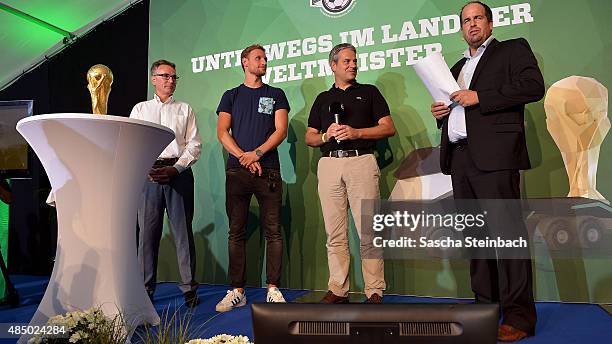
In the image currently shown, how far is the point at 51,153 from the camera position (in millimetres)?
1704

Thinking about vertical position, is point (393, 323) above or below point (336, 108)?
below

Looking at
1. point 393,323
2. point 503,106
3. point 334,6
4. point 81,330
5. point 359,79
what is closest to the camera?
point 393,323

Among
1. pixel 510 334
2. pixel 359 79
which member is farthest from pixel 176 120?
pixel 510 334

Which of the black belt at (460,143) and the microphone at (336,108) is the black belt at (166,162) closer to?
the microphone at (336,108)

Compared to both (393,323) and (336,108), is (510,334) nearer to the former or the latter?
(336,108)

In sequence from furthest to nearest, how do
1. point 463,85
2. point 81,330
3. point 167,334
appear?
1. point 463,85
2. point 81,330
3. point 167,334

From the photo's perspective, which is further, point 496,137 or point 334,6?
point 334,6

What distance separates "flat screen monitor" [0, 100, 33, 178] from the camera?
9.38ft

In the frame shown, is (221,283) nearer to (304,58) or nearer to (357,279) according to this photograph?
(357,279)

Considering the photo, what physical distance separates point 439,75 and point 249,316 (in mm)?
1573

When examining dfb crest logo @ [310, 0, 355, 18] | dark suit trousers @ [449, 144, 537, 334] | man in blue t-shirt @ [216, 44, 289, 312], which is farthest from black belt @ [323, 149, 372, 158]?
dfb crest logo @ [310, 0, 355, 18]

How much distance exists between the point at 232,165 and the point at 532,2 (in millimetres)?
2205

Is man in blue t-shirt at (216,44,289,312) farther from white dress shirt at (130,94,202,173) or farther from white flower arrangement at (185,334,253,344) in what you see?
white flower arrangement at (185,334,253,344)

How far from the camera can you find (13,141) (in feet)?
9.77
